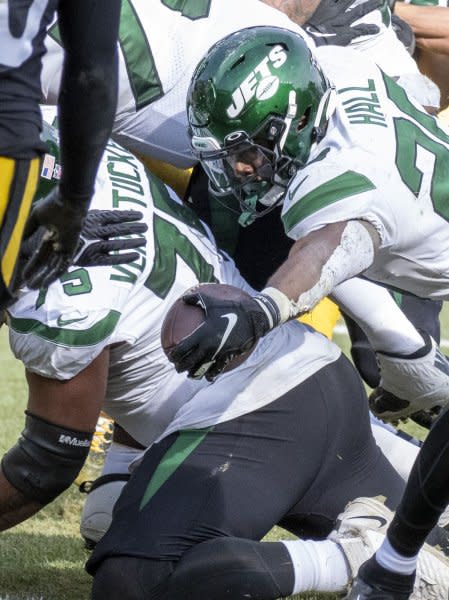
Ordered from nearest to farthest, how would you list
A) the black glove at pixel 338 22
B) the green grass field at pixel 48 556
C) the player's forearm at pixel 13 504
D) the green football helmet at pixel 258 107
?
the player's forearm at pixel 13 504, the green football helmet at pixel 258 107, the green grass field at pixel 48 556, the black glove at pixel 338 22

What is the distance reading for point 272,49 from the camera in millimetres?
3025

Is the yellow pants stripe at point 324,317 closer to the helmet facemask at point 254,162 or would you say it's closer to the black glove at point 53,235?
the helmet facemask at point 254,162

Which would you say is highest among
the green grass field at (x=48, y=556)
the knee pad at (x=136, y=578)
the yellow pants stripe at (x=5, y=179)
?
the yellow pants stripe at (x=5, y=179)

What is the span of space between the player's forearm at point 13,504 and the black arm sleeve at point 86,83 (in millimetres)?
877

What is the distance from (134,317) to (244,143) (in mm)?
502

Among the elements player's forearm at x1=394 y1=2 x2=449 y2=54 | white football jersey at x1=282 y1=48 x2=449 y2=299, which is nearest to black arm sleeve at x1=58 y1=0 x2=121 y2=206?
white football jersey at x1=282 y1=48 x2=449 y2=299

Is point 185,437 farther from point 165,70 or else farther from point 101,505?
point 165,70

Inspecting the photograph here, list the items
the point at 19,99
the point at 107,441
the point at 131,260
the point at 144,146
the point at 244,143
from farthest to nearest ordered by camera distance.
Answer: the point at 107,441
the point at 144,146
the point at 244,143
the point at 131,260
the point at 19,99

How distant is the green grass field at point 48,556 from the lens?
318 cm

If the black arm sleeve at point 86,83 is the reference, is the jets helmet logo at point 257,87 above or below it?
below

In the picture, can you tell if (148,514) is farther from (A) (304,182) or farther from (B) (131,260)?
(A) (304,182)

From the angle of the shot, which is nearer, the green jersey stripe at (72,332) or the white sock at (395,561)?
the white sock at (395,561)

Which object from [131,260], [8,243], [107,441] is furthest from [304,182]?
[107,441]

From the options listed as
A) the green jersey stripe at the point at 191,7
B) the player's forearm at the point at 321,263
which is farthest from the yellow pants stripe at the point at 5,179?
the green jersey stripe at the point at 191,7
